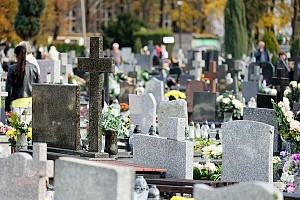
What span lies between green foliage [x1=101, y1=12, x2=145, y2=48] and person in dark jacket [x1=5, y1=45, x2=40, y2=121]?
44466 mm

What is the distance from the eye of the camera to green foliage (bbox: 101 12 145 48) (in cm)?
6456

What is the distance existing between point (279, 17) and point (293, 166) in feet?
154

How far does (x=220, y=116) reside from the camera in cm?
2378

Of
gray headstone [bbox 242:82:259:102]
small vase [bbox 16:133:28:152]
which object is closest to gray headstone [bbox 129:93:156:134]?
small vase [bbox 16:133:28:152]

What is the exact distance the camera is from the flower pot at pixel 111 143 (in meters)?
15.4

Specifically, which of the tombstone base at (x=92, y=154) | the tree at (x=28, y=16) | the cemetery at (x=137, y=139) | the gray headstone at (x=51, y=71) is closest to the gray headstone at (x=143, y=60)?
the tree at (x=28, y=16)

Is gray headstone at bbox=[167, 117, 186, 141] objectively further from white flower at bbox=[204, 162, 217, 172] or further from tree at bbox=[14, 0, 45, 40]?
tree at bbox=[14, 0, 45, 40]

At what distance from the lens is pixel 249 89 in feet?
92.6

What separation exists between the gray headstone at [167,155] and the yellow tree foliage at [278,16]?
44394 millimetres

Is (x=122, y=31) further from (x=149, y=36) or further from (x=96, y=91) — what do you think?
(x=96, y=91)

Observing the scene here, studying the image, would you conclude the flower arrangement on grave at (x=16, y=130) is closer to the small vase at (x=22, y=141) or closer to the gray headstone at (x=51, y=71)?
the small vase at (x=22, y=141)

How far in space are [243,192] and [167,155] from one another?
466 cm

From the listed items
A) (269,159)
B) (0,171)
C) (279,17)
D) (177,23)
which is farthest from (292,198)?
(177,23)

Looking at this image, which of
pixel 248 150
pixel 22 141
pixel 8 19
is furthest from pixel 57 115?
pixel 8 19
